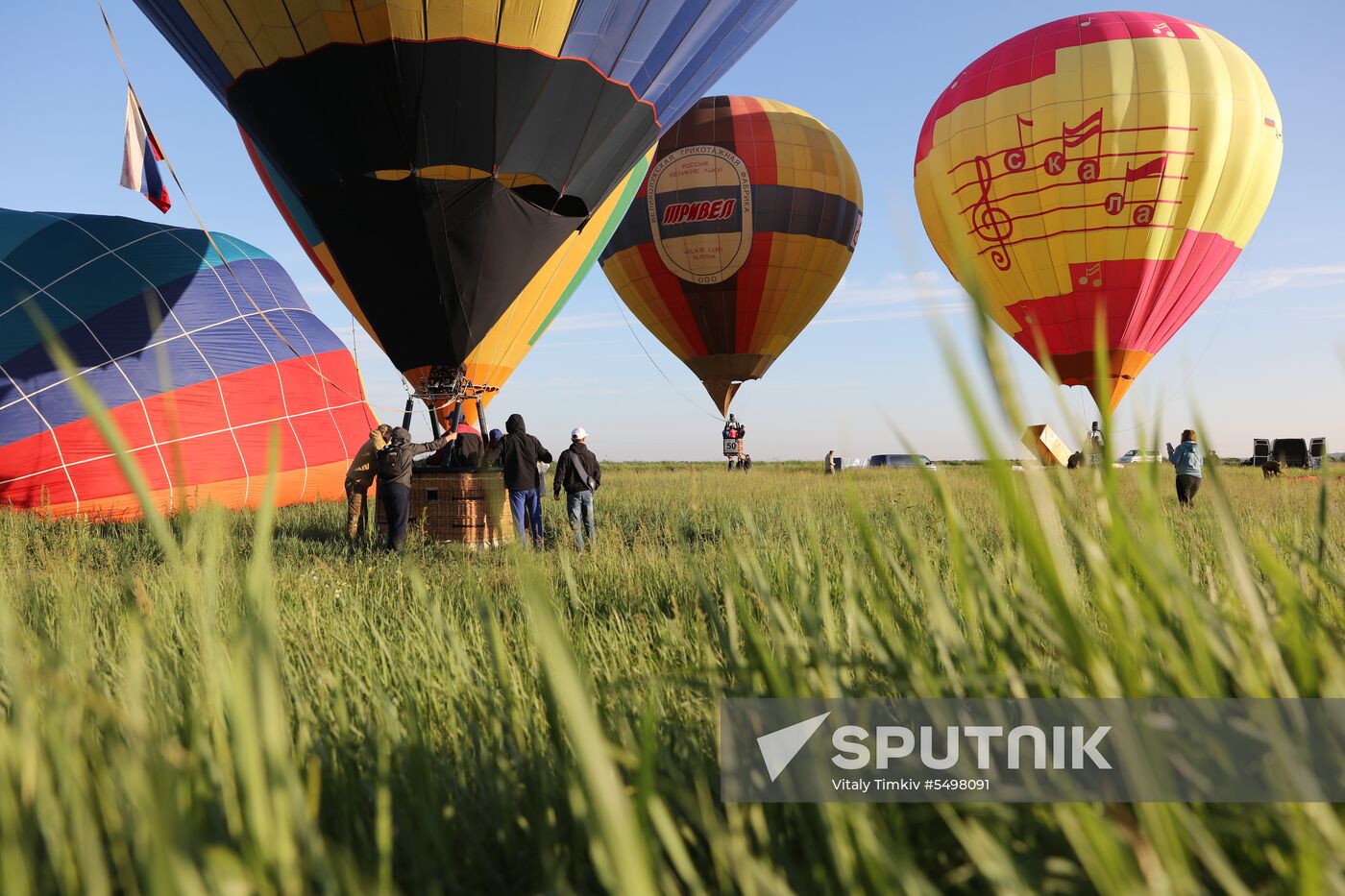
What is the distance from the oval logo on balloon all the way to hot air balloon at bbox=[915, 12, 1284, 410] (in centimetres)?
471

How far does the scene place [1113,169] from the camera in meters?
14.5

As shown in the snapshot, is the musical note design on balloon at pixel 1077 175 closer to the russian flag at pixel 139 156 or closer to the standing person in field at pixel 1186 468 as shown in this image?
the standing person in field at pixel 1186 468

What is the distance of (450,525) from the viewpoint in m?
8.97

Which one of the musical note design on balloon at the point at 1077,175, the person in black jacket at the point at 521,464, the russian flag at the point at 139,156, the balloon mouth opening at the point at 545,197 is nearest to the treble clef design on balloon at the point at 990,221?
the musical note design on balloon at the point at 1077,175

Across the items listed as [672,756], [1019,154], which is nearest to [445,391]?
[672,756]

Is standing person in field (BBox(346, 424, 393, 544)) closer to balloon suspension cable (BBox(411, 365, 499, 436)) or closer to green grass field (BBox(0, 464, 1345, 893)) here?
balloon suspension cable (BBox(411, 365, 499, 436))

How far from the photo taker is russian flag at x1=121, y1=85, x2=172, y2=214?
36.5ft

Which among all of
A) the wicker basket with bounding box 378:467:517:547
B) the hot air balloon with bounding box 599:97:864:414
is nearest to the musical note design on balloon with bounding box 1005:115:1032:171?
the hot air balloon with bounding box 599:97:864:414

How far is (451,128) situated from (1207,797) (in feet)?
25.3

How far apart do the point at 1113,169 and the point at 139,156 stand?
15.6 metres

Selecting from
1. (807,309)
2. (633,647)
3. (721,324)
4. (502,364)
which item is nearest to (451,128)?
(502,364)

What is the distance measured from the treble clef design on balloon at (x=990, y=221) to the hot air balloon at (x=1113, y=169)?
Answer: 2 centimetres

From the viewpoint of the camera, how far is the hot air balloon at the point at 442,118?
709 centimetres

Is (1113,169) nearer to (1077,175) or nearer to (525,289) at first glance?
(1077,175)
